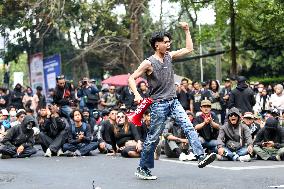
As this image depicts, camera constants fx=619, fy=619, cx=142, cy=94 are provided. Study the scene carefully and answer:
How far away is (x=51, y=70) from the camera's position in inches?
1011

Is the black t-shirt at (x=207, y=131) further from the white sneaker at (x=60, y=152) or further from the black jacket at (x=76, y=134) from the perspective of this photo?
the white sneaker at (x=60, y=152)

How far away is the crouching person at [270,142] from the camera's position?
11.9 meters

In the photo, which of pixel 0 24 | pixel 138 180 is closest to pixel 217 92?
pixel 138 180

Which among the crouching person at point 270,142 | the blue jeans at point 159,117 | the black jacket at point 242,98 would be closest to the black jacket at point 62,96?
the black jacket at point 242,98

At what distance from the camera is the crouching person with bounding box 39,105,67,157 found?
44.6 feet

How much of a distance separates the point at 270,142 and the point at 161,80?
4608mm

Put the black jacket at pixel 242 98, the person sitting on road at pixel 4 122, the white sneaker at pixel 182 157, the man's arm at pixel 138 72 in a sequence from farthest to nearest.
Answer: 1. the person sitting on road at pixel 4 122
2. the black jacket at pixel 242 98
3. the white sneaker at pixel 182 157
4. the man's arm at pixel 138 72

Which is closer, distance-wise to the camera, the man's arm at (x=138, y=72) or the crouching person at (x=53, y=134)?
the man's arm at (x=138, y=72)

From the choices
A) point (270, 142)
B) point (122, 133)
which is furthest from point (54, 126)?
point (270, 142)

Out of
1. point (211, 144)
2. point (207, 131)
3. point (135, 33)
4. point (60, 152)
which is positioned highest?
point (135, 33)

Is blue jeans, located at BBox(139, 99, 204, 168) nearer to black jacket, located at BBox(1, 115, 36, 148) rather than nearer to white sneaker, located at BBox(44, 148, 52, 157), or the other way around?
white sneaker, located at BBox(44, 148, 52, 157)

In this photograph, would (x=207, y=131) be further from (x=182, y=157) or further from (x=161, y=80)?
(x=161, y=80)

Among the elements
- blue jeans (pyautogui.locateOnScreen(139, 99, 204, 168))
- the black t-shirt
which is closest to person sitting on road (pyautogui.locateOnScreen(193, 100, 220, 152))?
the black t-shirt

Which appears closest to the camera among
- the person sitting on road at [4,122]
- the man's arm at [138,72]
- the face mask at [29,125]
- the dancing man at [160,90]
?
the man's arm at [138,72]
